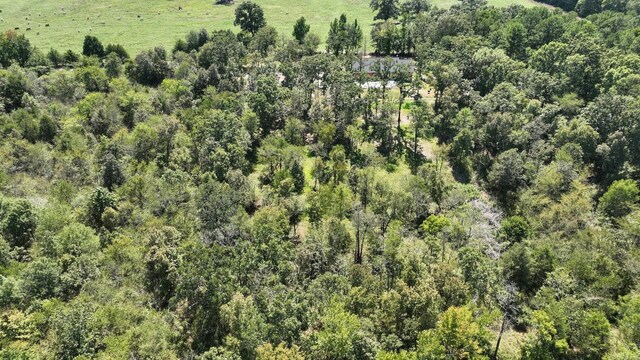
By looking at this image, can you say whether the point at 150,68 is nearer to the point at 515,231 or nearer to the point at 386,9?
the point at 386,9

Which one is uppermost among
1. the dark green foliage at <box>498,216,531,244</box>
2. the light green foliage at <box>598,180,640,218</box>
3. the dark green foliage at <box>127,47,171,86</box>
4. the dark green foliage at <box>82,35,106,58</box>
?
the dark green foliage at <box>82,35,106,58</box>

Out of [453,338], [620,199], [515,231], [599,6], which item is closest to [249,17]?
[515,231]

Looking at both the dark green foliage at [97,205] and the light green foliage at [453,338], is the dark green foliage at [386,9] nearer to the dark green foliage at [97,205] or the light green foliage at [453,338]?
the dark green foliage at [97,205]

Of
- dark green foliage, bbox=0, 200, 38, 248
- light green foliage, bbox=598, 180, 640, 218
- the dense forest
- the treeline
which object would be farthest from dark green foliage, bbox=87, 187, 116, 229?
the treeline

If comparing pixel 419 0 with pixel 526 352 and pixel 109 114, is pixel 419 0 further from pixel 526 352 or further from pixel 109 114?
pixel 526 352

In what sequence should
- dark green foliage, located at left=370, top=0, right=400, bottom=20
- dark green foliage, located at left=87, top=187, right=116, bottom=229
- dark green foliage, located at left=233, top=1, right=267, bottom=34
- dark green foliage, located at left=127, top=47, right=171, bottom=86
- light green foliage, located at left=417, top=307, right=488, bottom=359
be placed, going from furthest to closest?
dark green foliage, located at left=370, top=0, right=400, bottom=20
dark green foliage, located at left=233, top=1, right=267, bottom=34
dark green foliage, located at left=127, top=47, right=171, bottom=86
dark green foliage, located at left=87, top=187, right=116, bottom=229
light green foliage, located at left=417, top=307, right=488, bottom=359

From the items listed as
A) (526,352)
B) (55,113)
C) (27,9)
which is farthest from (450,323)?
(27,9)

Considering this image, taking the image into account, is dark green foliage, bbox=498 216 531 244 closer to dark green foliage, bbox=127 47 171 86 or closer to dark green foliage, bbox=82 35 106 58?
dark green foliage, bbox=127 47 171 86
